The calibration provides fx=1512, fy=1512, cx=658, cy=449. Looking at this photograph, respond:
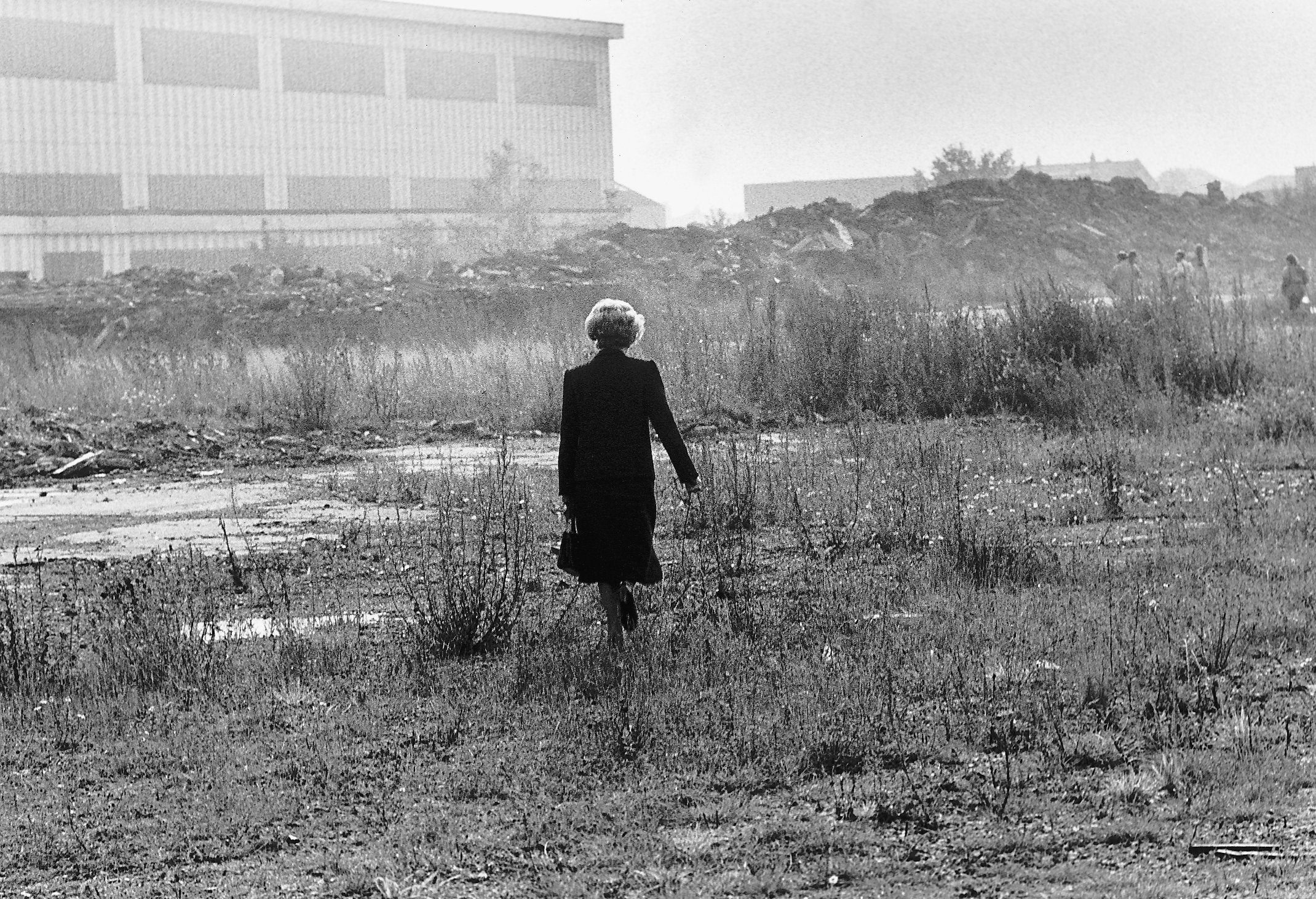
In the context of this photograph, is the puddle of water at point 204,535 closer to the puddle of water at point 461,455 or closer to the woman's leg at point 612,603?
the puddle of water at point 461,455

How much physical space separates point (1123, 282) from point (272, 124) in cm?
3936

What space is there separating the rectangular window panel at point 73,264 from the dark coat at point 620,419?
4838cm

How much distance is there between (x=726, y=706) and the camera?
6.40 meters

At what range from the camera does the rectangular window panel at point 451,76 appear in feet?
203

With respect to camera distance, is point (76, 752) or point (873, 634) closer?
point (76, 752)

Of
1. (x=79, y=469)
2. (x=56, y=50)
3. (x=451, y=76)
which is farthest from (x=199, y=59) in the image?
(x=79, y=469)

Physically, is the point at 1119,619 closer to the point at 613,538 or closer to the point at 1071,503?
the point at 613,538

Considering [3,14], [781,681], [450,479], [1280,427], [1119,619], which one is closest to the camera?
[781,681]

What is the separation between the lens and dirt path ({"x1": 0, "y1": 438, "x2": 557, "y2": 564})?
456 inches

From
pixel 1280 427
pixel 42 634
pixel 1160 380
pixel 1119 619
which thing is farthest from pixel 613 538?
pixel 1160 380

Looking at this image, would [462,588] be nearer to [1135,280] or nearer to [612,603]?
[612,603]

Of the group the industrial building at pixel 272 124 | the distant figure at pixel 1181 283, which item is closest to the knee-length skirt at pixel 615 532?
the distant figure at pixel 1181 283

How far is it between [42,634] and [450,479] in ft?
19.1

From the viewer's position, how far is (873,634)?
7.46 metres
